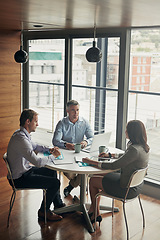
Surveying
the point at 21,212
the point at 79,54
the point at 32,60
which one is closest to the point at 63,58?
the point at 79,54

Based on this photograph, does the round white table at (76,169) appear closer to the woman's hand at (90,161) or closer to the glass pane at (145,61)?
the woman's hand at (90,161)

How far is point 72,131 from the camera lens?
376 centimetres

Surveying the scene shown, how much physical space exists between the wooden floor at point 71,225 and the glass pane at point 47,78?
6.52 ft

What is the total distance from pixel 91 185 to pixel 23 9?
1.73 meters

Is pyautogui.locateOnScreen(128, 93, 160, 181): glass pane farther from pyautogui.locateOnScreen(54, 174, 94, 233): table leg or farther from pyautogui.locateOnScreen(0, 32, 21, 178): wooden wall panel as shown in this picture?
pyautogui.locateOnScreen(0, 32, 21, 178): wooden wall panel

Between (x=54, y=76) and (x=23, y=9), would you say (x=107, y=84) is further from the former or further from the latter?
(x=23, y=9)

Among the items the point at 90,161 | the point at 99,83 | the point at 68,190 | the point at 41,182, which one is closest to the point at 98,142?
the point at 90,161

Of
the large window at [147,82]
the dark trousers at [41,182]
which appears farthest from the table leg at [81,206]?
the large window at [147,82]

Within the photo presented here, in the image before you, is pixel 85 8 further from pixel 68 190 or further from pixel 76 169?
pixel 68 190

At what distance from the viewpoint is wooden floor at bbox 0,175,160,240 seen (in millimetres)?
2941

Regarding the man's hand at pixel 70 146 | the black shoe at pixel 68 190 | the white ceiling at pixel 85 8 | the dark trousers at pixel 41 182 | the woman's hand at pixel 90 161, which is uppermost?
the white ceiling at pixel 85 8

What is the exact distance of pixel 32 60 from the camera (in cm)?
539

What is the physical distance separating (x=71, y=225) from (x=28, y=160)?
0.77 metres

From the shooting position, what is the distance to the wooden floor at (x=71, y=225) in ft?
9.65
